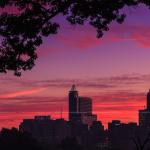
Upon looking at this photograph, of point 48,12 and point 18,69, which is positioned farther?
point 18,69

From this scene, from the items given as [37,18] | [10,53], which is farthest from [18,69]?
[37,18]

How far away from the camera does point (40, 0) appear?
32.3 m

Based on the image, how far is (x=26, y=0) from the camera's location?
32031mm

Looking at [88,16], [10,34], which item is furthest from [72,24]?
[10,34]

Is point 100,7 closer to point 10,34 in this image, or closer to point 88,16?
point 88,16

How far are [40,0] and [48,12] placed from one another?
72cm

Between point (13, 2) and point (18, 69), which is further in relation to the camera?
point (18, 69)

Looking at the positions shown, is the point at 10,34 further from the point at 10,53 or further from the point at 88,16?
the point at 88,16

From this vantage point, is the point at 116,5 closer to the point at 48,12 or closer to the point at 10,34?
the point at 48,12

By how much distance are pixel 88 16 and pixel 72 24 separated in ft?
3.37

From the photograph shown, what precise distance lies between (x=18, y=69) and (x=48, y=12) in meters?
3.81

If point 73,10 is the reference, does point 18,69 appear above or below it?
below

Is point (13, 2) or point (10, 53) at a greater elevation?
point (13, 2)

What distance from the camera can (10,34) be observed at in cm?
3334
